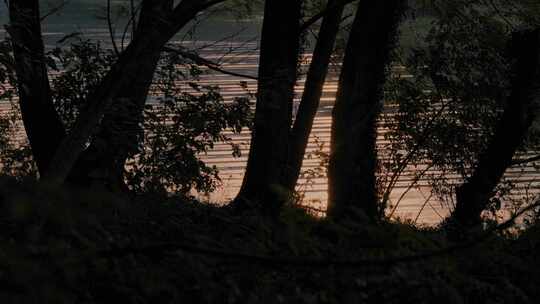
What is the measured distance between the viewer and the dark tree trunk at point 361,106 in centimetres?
1032

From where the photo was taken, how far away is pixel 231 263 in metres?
3.65

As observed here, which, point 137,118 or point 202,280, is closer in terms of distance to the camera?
point 202,280

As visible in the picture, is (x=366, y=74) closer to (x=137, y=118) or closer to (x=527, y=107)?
(x=527, y=107)

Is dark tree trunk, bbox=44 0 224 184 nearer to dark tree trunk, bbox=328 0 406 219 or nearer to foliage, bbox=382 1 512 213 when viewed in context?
dark tree trunk, bbox=328 0 406 219

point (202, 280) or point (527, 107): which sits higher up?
point (527, 107)

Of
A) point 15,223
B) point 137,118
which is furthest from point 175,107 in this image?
point 15,223

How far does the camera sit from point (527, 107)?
10445 millimetres

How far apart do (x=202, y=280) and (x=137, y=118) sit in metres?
6.81

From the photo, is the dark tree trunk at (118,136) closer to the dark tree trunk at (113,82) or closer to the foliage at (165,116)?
the foliage at (165,116)

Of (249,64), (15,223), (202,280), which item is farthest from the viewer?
(249,64)

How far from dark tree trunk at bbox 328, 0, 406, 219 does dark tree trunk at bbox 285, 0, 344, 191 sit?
2229 millimetres

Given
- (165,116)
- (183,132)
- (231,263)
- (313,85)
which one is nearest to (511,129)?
(313,85)

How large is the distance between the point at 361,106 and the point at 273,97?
1.62 metres

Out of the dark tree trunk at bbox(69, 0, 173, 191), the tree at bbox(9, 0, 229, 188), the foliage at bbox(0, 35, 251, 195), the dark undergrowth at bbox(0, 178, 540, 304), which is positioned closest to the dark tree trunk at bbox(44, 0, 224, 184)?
the tree at bbox(9, 0, 229, 188)
